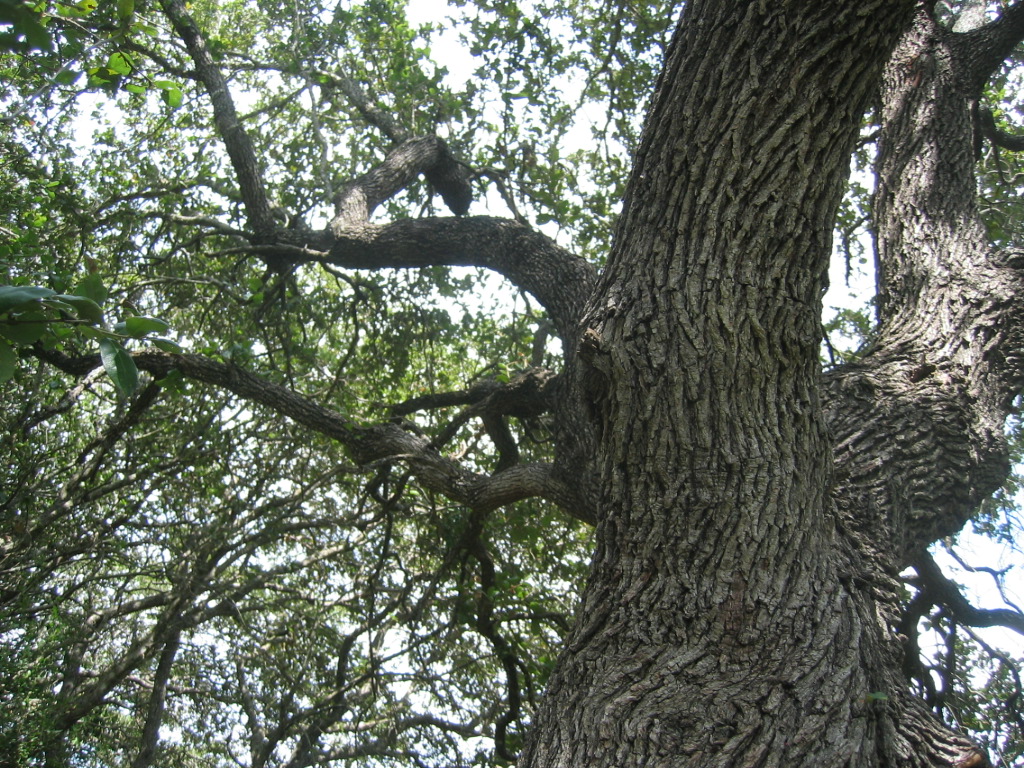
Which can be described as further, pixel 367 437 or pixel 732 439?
pixel 367 437

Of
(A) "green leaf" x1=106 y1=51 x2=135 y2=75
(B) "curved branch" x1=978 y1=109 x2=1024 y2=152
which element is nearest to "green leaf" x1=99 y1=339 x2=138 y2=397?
(A) "green leaf" x1=106 y1=51 x2=135 y2=75

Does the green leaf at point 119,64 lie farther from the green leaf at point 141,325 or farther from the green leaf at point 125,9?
the green leaf at point 141,325

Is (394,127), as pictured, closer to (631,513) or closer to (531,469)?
(531,469)

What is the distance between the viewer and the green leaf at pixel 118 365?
134cm

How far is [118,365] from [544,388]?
3.16 meters

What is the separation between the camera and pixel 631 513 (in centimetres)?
212

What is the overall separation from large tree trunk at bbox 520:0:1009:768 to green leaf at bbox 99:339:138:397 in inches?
46.9

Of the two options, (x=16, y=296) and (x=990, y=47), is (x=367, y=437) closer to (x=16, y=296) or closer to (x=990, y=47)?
(x=16, y=296)

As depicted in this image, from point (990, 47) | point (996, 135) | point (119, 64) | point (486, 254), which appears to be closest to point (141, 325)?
point (119, 64)

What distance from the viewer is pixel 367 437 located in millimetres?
4445

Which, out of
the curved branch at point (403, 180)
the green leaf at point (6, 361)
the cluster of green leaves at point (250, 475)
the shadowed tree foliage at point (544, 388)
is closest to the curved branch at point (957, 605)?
the shadowed tree foliage at point (544, 388)

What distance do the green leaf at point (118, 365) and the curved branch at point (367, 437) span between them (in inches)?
105

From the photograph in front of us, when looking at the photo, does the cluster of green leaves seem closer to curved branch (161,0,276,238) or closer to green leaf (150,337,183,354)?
curved branch (161,0,276,238)

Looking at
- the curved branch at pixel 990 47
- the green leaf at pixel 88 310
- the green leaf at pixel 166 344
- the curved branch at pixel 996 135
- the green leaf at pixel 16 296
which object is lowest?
the green leaf at pixel 16 296
